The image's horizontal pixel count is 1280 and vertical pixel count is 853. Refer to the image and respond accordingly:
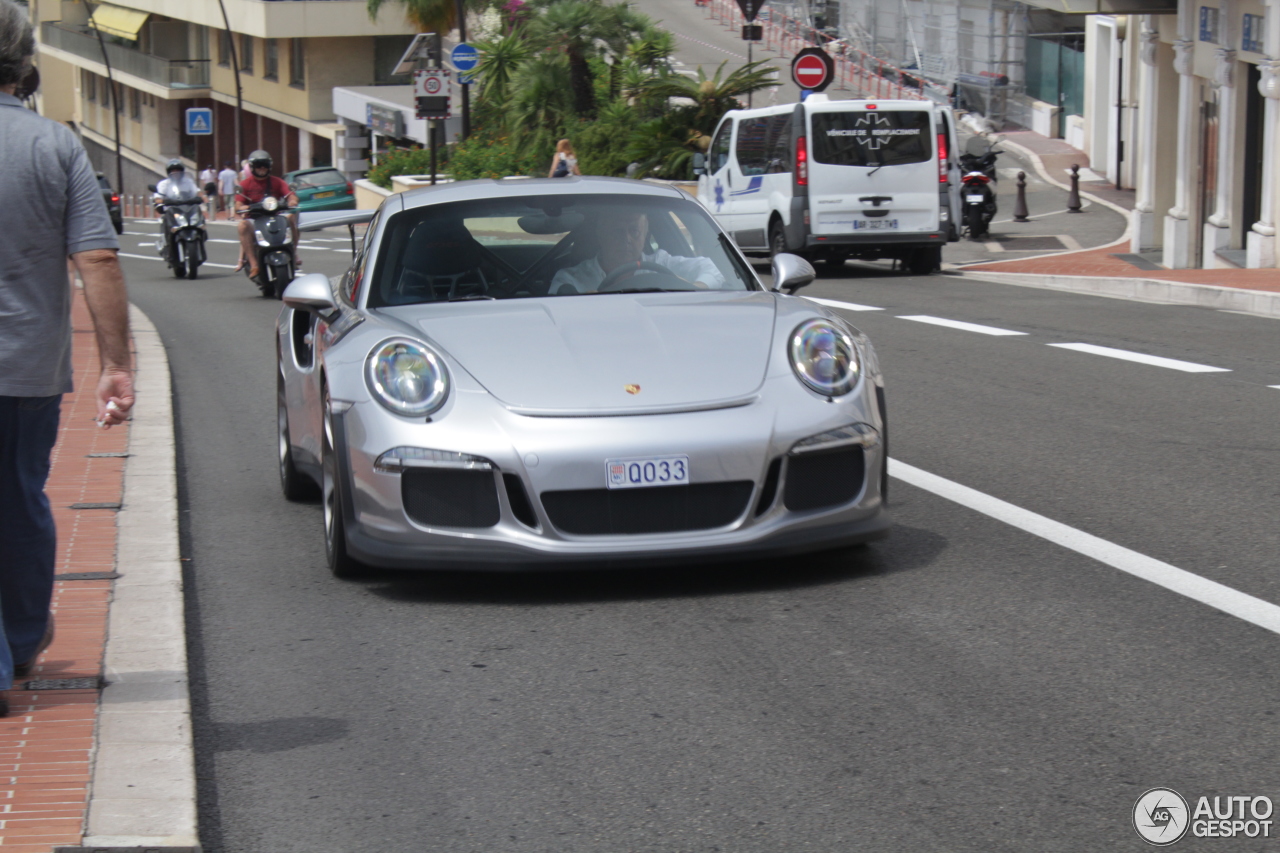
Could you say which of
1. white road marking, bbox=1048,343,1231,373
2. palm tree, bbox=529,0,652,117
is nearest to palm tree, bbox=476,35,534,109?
palm tree, bbox=529,0,652,117

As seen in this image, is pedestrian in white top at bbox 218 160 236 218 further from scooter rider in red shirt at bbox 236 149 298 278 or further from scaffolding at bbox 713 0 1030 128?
scooter rider in red shirt at bbox 236 149 298 278

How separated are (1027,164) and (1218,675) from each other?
127ft

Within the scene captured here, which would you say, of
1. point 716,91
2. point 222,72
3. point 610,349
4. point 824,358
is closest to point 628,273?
point 610,349

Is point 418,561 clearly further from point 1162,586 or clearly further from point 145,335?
point 145,335

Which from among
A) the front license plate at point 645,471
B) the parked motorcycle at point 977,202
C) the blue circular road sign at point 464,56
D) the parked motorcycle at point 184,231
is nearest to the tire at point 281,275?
the parked motorcycle at point 184,231

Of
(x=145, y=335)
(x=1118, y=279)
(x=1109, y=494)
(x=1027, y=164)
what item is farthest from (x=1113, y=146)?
(x=1109, y=494)

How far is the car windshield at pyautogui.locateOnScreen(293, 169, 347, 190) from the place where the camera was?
48.9m

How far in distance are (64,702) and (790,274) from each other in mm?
3321

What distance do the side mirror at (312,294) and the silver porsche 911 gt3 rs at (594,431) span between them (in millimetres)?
12

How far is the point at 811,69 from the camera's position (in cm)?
2638

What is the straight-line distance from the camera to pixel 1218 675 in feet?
15.5

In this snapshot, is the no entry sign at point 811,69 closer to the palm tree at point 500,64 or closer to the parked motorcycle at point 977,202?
the parked motorcycle at point 977,202

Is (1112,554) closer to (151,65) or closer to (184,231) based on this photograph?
(184,231)

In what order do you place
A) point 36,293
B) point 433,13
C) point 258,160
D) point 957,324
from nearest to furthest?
point 36,293, point 957,324, point 258,160, point 433,13
